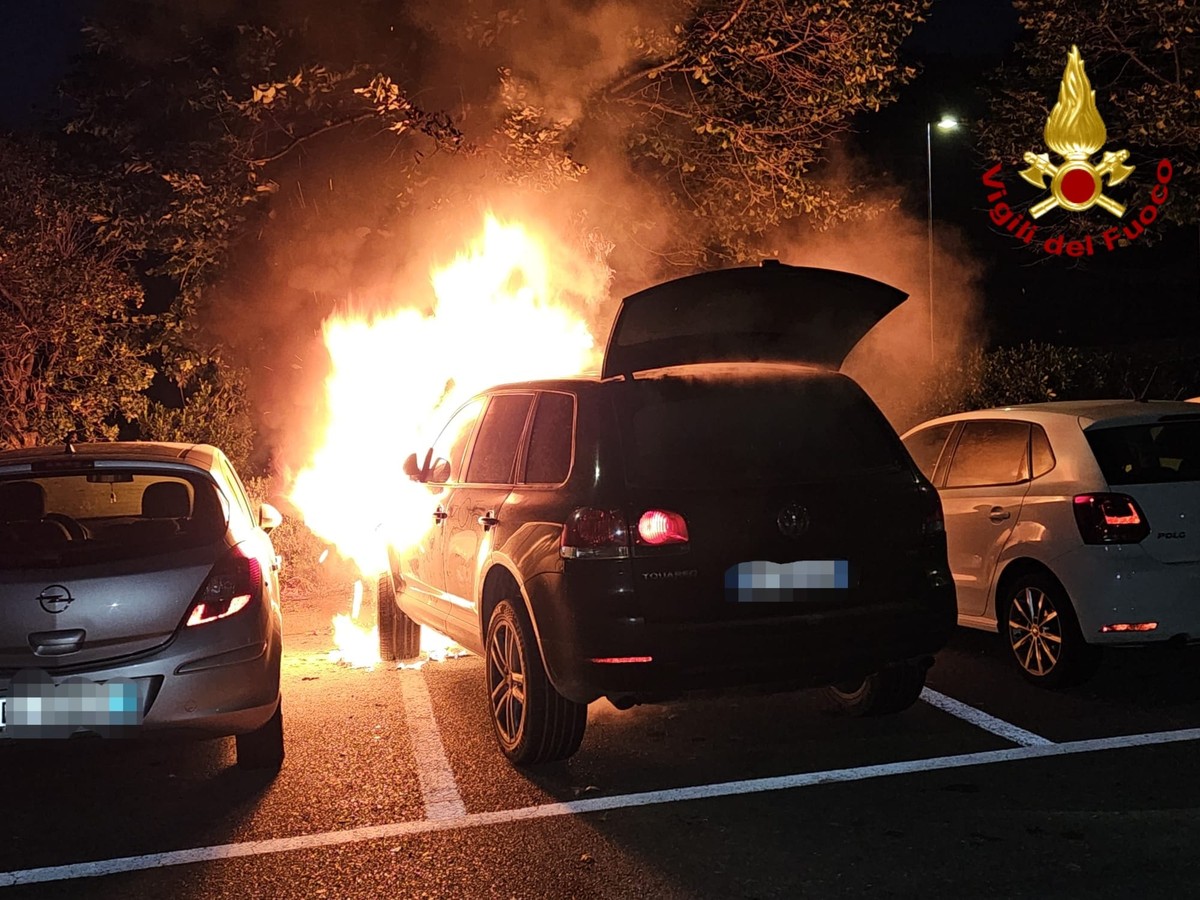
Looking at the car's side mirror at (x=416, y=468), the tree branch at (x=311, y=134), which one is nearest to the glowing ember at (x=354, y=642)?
the car's side mirror at (x=416, y=468)

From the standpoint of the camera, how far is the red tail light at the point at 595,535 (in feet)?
14.6

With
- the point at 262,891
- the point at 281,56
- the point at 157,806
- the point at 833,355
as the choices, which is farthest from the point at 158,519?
the point at 281,56

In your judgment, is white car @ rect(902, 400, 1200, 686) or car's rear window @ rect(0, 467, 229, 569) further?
white car @ rect(902, 400, 1200, 686)

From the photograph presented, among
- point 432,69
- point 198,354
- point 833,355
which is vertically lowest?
point 833,355

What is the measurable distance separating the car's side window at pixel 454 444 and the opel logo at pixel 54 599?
210 cm

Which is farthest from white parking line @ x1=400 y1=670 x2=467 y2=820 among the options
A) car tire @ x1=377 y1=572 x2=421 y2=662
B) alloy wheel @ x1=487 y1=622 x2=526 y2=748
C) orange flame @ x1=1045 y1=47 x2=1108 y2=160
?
orange flame @ x1=1045 y1=47 x2=1108 y2=160

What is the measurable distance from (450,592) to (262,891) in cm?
226

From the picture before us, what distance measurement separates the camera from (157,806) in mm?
4688

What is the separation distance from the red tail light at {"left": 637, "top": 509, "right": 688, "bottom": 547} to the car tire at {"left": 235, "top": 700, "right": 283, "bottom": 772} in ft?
5.81

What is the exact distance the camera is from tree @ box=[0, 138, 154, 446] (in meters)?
11.8

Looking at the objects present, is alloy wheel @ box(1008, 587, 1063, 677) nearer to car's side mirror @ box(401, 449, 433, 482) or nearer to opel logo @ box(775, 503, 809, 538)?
opel logo @ box(775, 503, 809, 538)

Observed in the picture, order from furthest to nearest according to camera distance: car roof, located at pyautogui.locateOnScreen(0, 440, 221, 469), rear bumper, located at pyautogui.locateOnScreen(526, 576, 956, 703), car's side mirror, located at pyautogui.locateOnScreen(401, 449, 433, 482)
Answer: car's side mirror, located at pyautogui.locateOnScreen(401, 449, 433, 482), car roof, located at pyautogui.locateOnScreen(0, 440, 221, 469), rear bumper, located at pyautogui.locateOnScreen(526, 576, 956, 703)

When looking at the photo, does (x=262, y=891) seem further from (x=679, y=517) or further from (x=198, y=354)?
(x=198, y=354)

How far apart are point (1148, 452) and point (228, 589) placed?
4.44 meters
